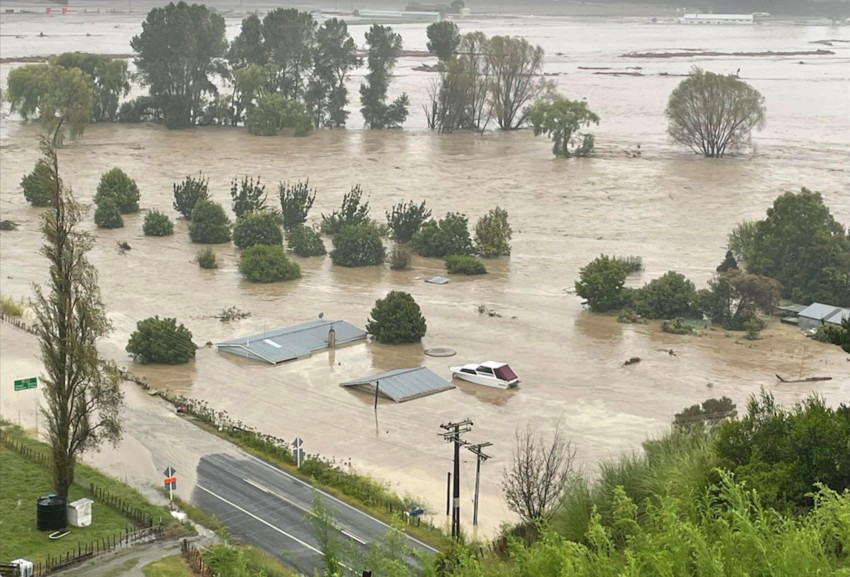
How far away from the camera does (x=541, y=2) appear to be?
624 ft

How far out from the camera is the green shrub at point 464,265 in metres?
47.0

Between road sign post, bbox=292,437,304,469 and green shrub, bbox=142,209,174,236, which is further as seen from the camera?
green shrub, bbox=142,209,174,236

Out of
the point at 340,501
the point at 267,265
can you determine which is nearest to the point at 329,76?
the point at 267,265

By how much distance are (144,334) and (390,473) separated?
1095cm

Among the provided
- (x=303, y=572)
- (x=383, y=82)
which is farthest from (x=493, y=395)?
(x=383, y=82)

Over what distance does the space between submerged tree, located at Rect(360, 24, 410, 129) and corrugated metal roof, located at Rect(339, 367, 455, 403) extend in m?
51.0

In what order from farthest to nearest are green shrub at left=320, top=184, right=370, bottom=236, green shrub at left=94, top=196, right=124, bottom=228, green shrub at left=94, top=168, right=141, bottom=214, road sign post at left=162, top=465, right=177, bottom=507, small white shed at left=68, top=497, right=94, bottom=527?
green shrub at left=94, top=168, right=141, bottom=214
green shrub at left=94, top=196, right=124, bottom=228
green shrub at left=320, top=184, right=370, bottom=236
road sign post at left=162, top=465, right=177, bottom=507
small white shed at left=68, top=497, right=94, bottom=527

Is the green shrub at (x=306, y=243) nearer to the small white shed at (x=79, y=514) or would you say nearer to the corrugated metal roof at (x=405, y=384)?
the corrugated metal roof at (x=405, y=384)

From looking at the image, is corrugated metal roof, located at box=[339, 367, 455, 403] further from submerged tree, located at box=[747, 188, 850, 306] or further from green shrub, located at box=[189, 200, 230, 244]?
green shrub, located at box=[189, 200, 230, 244]

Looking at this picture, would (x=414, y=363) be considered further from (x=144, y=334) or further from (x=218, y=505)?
(x=218, y=505)

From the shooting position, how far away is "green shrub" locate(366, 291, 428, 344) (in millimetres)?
37906

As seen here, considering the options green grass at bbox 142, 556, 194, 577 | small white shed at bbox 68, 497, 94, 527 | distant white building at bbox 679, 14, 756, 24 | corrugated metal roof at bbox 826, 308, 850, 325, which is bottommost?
green grass at bbox 142, 556, 194, 577

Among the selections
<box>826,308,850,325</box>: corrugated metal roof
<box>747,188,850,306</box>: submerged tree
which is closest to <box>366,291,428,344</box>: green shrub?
<box>826,308,850,325</box>: corrugated metal roof

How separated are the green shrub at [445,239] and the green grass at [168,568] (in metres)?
28.1
